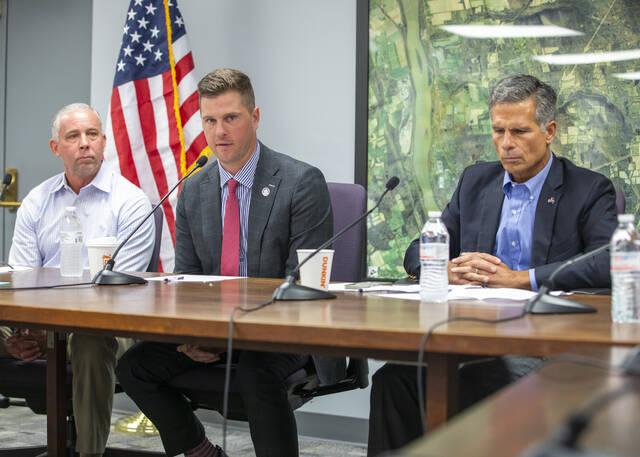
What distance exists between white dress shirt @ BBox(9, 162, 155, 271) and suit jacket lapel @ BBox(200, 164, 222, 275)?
484 millimetres

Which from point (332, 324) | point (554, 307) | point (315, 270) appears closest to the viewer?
point (332, 324)

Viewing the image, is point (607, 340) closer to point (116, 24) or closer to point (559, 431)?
point (559, 431)

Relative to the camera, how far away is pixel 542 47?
117 inches

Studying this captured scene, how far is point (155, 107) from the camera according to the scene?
3.56 metres

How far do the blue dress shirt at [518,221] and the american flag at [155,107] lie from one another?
5.32 feet

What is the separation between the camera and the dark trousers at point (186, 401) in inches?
75.9

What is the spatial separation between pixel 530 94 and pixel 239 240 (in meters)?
1.04

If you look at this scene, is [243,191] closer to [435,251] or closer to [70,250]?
[70,250]

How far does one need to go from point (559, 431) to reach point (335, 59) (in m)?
2.98

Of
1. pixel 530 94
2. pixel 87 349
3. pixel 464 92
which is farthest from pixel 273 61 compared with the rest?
pixel 87 349

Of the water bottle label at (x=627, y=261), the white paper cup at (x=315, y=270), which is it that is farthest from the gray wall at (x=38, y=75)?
the water bottle label at (x=627, y=261)

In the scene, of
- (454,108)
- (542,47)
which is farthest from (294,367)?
(542,47)

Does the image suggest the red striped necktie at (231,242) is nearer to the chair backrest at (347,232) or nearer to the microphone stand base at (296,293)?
the chair backrest at (347,232)

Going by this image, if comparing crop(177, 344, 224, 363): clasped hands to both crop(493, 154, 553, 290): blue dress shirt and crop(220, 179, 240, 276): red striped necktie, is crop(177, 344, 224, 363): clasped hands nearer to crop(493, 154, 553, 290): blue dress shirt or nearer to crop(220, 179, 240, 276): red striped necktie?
crop(220, 179, 240, 276): red striped necktie
